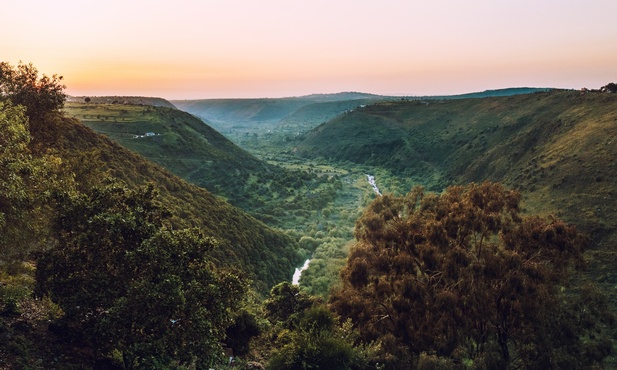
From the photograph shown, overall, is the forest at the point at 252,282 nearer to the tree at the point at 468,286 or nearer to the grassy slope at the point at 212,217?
the tree at the point at 468,286

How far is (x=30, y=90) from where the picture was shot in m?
33.3

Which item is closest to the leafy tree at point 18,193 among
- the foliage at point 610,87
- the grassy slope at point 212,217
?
the grassy slope at point 212,217

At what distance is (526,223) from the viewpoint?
25.1 m

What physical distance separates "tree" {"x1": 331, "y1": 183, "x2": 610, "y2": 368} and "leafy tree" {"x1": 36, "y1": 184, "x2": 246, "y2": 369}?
12416 millimetres

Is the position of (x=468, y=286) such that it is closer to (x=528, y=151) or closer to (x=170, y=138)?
(x=528, y=151)

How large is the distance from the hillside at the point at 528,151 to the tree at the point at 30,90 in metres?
58.2

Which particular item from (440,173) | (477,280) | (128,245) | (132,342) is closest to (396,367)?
(477,280)

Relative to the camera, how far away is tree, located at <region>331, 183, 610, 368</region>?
23156mm

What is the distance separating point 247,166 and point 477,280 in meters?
122

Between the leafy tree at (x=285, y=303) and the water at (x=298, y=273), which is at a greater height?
the leafy tree at (x=285, y=303)

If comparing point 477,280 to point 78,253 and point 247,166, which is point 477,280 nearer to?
point 78,253

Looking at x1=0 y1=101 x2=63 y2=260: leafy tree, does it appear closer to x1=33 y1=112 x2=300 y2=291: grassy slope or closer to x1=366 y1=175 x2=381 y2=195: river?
x1=33 y1=112 x2=300 y2=291: grassy slope

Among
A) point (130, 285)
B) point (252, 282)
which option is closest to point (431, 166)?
point (252, 282)

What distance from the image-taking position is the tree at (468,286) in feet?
76.0
